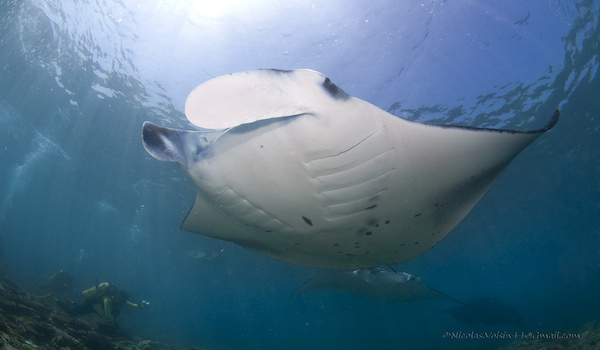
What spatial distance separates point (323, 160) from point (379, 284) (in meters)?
8.76

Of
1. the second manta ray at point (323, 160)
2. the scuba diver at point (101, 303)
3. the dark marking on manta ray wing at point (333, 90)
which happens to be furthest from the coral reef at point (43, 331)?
the dark marking on manta ray wing at point (333, 90)

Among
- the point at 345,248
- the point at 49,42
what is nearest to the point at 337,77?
the point at 345,248

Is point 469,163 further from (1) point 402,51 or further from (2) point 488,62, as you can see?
(2) point 488,62

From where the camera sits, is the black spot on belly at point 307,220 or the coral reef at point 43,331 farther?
the coral reef at point 43,331

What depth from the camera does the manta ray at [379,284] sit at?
352 inches

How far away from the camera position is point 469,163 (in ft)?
7.32

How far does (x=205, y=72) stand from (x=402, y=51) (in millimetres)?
6220

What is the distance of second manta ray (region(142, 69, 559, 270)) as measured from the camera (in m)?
1.68

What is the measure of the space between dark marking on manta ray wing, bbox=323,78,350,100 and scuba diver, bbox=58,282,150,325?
909 cm

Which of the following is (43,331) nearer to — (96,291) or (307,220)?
(96,291)

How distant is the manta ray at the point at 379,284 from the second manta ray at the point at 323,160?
6.64m

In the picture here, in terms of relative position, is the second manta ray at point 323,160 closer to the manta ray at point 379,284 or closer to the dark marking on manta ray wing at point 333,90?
the dark marking on manta ray wing at point 333,90

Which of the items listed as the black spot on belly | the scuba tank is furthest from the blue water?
the black spot on belly

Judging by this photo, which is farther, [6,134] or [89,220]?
[89,220]
